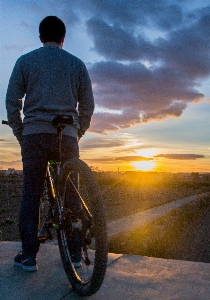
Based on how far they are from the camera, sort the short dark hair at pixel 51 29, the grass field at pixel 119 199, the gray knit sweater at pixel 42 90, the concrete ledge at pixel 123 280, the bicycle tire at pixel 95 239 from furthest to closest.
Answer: the grass field at pixel 119 199 < the short dark hair at pixel 51 29 < the gray knit sweater at pixel 42 90 < the concrete ledge at pixel 123 280 < the bicycle tire at pixel 95 239

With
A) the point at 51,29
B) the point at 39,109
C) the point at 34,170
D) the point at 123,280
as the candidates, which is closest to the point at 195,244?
the point at 123,280

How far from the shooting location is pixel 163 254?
5.89 meters

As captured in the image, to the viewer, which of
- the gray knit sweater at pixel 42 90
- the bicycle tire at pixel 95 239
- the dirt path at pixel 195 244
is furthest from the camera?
the dirt path at pixel 195 244

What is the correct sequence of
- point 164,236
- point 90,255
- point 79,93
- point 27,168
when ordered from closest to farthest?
point 90,255 < point 27,168 < point 79,93 < point 164,236

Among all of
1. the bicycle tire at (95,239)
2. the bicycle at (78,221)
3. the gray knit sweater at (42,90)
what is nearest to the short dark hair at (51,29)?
the gray knit sweater at (42,90)

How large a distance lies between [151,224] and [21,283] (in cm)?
419

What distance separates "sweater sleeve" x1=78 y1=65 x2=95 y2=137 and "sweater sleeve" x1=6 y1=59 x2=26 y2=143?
0.49 metres

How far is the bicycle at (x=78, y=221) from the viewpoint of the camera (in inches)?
83.7

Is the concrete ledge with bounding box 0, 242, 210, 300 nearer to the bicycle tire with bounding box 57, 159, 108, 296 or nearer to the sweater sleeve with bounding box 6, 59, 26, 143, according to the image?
the bicycle tire with bounding box 57, 159, 108, 296

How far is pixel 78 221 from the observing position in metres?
2.47

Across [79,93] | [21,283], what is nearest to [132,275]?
[21,283]

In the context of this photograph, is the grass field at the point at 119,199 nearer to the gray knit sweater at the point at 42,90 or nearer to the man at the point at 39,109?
the man at the point at 39,109

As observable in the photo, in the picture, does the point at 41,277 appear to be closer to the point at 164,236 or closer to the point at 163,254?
the point at 163,254

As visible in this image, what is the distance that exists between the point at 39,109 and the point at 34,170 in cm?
48
